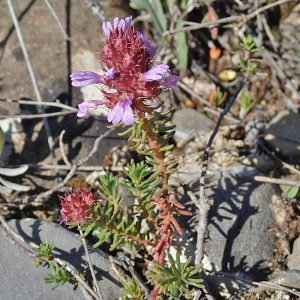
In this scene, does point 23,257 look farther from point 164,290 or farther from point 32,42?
point 32,42

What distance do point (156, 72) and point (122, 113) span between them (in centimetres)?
23

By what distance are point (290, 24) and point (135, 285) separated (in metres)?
3.16

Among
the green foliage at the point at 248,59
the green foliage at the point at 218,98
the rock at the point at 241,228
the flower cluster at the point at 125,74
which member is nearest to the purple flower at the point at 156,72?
the flower cluster at the point at 125,74

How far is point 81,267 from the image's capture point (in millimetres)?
3180

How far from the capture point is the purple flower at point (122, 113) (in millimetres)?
2240

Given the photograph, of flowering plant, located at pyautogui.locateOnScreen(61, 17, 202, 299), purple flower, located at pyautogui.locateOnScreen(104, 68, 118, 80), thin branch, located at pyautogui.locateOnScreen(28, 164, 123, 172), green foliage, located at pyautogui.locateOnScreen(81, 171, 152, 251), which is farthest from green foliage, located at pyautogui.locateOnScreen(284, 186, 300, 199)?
purple flower, located at pyautogui.locateOnScreen(104, 68, 118, 80)

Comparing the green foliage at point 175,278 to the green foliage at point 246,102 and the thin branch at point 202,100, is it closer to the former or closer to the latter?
the thin branch at point 202,100

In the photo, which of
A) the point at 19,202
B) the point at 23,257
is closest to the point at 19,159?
the point at 19,202

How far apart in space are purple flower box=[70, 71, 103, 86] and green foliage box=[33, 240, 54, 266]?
3.69 ft

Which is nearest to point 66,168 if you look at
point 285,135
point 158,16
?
point 158,16

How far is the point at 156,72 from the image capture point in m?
2.21

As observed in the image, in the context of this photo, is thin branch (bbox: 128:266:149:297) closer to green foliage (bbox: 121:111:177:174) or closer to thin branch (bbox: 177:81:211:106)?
green foliage (bbox: 121:111:177:174)

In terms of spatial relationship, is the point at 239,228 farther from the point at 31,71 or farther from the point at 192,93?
the point at 31,71

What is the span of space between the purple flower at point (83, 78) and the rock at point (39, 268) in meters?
1.32
